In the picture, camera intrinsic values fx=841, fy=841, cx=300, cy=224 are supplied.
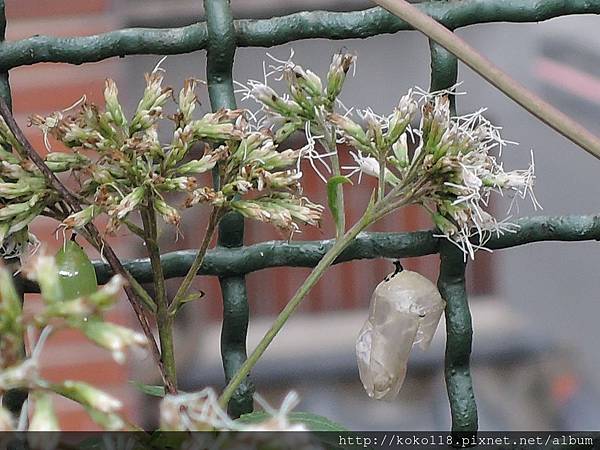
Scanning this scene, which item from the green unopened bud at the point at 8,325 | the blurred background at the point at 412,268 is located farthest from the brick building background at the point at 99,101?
the green unopened bud at the point at 8,325

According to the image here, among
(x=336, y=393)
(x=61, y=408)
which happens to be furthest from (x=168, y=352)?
(x=336, y=393)

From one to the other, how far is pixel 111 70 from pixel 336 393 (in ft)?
1.90

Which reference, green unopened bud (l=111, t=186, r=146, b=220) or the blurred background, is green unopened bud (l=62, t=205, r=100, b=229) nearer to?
green unopened bud (l=111, t=186, r=146, b=220)

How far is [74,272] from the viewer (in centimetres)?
37

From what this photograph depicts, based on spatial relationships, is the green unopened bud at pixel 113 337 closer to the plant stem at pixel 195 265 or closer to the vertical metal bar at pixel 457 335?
the plant stem at pixel 195 265

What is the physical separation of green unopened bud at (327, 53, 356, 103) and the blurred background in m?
0.59

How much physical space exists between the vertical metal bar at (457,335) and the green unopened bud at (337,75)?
0.21 ft

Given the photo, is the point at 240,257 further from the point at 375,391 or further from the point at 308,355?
the point at 308,355

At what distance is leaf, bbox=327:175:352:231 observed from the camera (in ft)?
1.26

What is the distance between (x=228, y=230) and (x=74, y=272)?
12 centimetres

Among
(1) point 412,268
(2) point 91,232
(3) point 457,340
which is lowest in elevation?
(1) point 412,268

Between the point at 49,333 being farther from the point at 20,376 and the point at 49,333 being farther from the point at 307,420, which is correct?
the point at 307,420

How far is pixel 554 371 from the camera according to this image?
4.49ft

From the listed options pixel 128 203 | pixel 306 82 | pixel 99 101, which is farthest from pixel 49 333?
pixel 99 101
